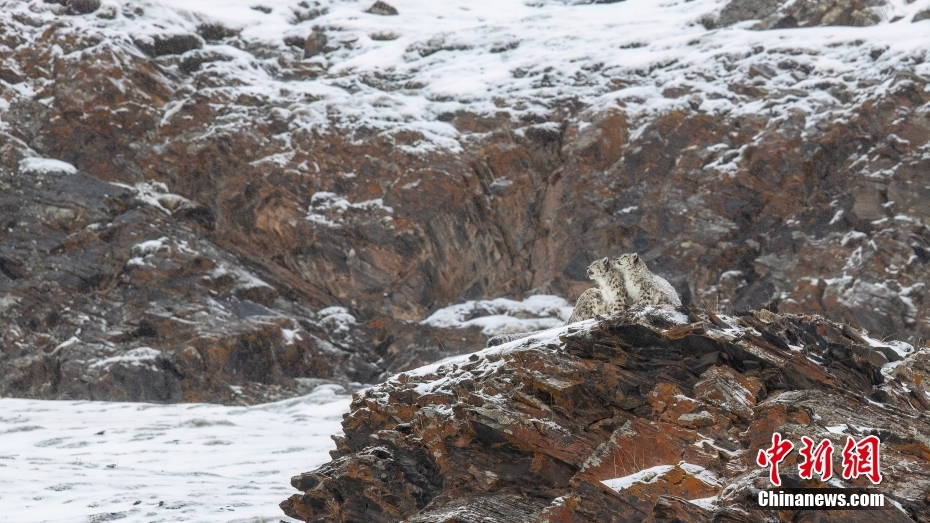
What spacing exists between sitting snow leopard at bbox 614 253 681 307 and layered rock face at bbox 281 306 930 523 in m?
1.45

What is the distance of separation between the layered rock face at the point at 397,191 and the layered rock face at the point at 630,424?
11.4 metres

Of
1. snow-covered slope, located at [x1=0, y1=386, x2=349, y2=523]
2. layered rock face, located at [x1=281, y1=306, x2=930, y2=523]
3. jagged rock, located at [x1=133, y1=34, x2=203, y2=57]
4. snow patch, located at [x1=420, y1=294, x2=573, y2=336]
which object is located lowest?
snow patch, located at [x1=420, y1=294, x2=573, y2=336]

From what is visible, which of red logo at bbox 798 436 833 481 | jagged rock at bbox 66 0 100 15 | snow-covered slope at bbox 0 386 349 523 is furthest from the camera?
jagged rock at bbox 66 0 100 15

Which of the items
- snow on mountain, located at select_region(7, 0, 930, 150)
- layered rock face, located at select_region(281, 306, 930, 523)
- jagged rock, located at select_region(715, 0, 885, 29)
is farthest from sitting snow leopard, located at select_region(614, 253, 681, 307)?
jagged rock, located at select_region(715, 0, 885, 29)

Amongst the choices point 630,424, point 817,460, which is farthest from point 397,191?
point 817,460

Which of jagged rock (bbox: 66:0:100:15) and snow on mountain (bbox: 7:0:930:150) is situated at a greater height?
jagged rock (bbox: 66:0:100:15)

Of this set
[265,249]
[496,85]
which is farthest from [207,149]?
[496,85]

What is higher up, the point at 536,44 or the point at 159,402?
the point at 536,44

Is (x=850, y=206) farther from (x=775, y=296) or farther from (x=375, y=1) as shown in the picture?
(x=375, y=1)

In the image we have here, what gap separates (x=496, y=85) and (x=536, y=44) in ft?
10.6

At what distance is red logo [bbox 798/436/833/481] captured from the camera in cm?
776

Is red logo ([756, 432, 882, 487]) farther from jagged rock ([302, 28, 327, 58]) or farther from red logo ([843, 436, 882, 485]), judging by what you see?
jagged rock ([302, 28, 327, 58])

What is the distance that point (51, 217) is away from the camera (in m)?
24.2

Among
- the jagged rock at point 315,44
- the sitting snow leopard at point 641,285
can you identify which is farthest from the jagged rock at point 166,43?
the sitting snow leopard at point 641,285
